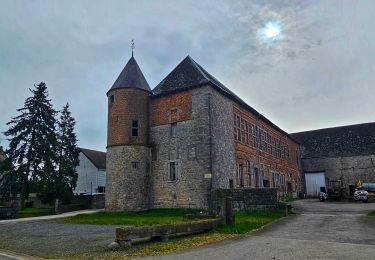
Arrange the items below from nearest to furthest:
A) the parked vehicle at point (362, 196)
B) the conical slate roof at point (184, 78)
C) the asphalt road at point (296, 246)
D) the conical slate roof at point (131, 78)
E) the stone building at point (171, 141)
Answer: the asphalt road at point (296, 246), the stone building at point (171, 141), the conical slate roof at point (184, 78), the conical slate roof at point (131, 78), the parked vehicle at point (362, 196)

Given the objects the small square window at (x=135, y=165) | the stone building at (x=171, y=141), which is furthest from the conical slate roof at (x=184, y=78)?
the small square window at (x=135, y=165)

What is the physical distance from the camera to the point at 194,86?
24953 mm

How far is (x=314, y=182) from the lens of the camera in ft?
169

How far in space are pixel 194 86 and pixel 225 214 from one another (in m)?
13.7

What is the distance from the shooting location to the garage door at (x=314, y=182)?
2003 inches

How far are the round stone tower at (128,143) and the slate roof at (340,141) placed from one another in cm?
3641

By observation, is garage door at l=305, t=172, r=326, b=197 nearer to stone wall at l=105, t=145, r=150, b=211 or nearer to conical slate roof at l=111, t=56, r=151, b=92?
stone wall at l=105, t=145, r=150, b=211

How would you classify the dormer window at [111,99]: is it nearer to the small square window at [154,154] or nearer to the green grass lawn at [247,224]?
the small square window at [154,154]

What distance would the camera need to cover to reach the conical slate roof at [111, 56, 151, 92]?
2661cm

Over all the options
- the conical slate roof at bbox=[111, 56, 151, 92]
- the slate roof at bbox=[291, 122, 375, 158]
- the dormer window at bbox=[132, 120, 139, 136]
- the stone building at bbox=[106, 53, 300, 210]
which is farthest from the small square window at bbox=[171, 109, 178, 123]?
the slate roof at bbox=[291, 122, 375, 158]

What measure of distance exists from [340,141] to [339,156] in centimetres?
335

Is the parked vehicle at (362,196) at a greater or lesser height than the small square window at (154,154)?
lesser

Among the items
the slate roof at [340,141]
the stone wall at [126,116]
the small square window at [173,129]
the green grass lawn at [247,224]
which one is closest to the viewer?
the green grass lawn at [247,224]

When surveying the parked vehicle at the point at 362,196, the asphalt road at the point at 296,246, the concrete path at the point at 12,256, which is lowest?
the concrete path at the point at 12,256
